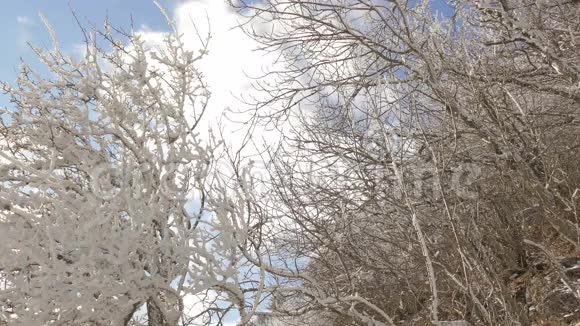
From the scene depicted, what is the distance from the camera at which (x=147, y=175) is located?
20.2 ft

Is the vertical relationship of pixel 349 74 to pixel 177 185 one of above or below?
above

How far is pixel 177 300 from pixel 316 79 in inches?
155

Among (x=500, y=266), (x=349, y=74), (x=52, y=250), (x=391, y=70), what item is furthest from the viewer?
(x=349, y=74)

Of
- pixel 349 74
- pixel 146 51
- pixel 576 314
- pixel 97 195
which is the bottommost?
pixel 576 314

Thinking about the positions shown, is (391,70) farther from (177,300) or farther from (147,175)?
(177,300)

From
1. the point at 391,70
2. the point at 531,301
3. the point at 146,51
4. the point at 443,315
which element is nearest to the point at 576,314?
the point at 531,301

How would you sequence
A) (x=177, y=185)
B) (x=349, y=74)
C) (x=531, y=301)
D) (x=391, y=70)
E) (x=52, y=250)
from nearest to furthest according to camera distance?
(x=52, y=250) → (x=531, y=301) → (x=177, y=185) → (x=391, y=70) → (x=349, y=74)

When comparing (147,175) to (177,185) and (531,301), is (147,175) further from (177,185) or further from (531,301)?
(531,301)

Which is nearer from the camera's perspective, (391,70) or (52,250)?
(52,250)

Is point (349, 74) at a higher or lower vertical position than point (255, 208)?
higher

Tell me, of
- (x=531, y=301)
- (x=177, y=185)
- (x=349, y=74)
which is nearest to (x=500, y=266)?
(x=531, y=301)

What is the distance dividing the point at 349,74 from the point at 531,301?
157 inches

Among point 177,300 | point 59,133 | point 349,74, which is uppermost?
point 59,133

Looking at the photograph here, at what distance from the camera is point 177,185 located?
607cm
